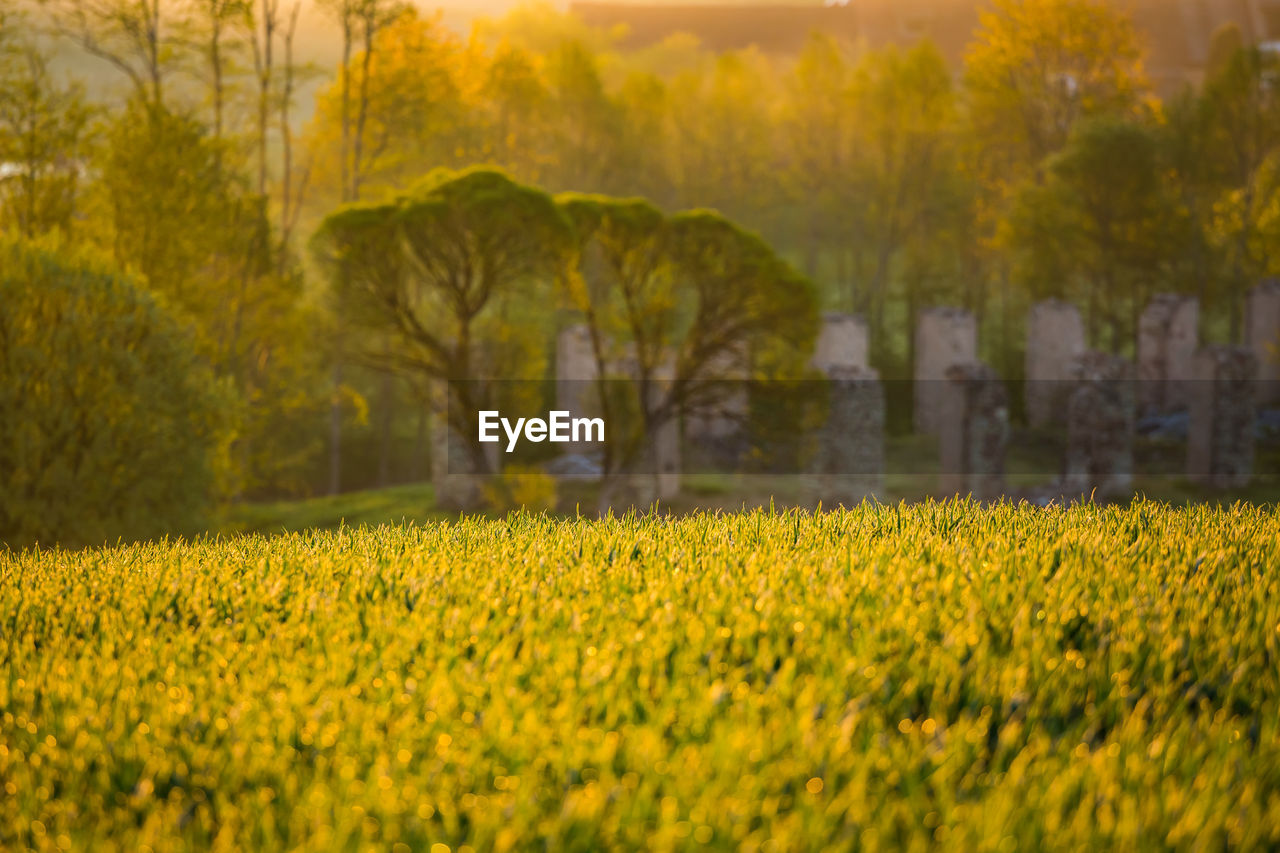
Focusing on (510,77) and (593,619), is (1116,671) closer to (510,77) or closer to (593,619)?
(593,619)

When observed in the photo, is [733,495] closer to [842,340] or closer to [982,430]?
[982,430]

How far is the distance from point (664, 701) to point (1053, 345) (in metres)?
31.4

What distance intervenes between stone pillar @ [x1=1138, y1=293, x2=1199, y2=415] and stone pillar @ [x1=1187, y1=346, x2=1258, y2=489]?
7.03 meters

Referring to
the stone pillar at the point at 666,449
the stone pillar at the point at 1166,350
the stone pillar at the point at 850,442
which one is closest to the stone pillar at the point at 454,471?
the stone pillar at the point at 666,449

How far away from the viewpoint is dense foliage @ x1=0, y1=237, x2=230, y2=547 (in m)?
13.4

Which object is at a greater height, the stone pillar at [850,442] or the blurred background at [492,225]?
the blurred background at [492,225]

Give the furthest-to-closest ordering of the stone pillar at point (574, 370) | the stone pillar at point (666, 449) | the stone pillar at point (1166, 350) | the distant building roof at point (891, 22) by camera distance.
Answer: the distant building roof at point (891, 22) < the stone pillar at point (1166, 350) < the stone pillar at point (574, 370) < the stone pillar at point (666, 449)

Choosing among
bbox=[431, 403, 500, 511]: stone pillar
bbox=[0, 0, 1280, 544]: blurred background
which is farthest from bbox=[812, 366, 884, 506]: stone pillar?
bbox=[431, 403, 500, 511]: stone pillar

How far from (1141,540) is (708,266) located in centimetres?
1698

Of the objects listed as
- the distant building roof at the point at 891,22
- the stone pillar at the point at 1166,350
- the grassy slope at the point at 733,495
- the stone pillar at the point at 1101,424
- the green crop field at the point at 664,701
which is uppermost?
the distant building roof at the point at 891,22

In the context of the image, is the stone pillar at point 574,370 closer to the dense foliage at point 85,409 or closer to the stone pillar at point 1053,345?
the stone pillar at point 1053,345

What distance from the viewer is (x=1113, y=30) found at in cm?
3616

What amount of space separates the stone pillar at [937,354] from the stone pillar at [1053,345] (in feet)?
5.77

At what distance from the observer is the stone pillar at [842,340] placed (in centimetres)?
3170
